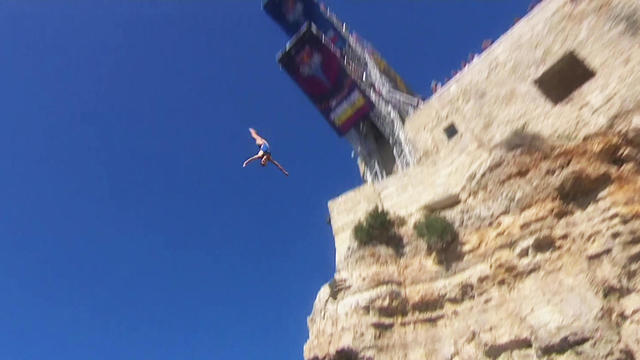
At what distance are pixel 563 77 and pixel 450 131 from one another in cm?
359

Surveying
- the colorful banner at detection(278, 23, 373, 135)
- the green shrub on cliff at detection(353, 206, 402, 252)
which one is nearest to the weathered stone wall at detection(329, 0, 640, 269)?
the green shrub on cliff at detection(353, 206, 402, 252)

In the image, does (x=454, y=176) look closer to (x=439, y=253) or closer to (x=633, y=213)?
(x=439, y=253)

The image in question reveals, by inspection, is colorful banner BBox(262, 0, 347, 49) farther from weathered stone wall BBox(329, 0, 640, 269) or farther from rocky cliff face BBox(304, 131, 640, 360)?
rocky cliff face BBox(304, 131, 640, 360)

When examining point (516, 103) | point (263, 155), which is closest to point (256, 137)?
point (263, 155)

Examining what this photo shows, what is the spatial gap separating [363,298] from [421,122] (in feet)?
23.6

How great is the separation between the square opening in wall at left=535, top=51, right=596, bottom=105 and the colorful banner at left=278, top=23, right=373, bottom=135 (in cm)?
994

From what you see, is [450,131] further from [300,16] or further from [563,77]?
[300,16]

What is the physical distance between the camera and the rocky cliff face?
8.25 meters

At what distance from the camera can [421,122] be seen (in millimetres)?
16109

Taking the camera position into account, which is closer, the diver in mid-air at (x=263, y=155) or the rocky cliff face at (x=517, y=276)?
the rocky cliff face at (x=517, y=276)

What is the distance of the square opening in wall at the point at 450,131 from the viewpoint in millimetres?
14930

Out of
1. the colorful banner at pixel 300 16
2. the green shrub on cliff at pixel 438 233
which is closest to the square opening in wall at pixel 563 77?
the green shrub on cliff at pixel 438 233

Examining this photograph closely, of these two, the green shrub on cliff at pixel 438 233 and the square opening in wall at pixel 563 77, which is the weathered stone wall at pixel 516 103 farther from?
the green shrub on cliff at pixel 438 233

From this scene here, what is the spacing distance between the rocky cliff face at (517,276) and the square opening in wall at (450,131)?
3.39 metres
